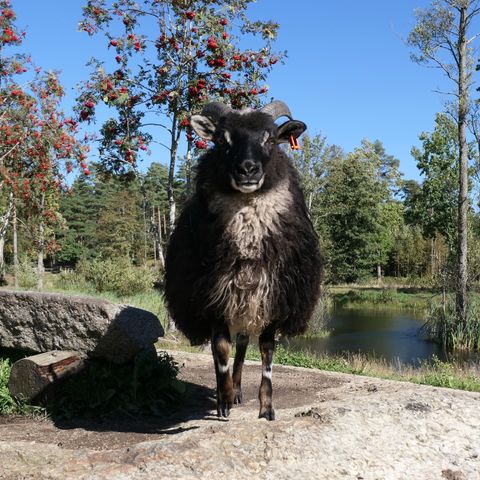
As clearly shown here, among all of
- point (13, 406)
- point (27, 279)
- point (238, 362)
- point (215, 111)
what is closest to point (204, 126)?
point (215, 111)

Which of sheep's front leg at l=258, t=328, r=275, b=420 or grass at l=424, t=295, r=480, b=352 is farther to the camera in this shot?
grass at l=424, t=295, r=480, b=352

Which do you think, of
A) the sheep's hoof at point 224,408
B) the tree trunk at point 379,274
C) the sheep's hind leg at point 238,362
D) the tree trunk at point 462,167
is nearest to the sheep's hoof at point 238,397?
the sheep's hind leg at point 238,362

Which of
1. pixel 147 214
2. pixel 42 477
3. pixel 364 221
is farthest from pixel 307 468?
pixel 364 221

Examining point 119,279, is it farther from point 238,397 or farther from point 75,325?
point 238,397

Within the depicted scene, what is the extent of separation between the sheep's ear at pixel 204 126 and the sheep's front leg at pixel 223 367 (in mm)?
1854

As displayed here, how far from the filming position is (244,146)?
496 cm

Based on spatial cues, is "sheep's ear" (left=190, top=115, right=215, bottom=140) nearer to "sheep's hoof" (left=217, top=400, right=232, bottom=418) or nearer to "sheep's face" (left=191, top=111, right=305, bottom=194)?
"sheep's face" (left=191, top=111, right=305, bottom=194)

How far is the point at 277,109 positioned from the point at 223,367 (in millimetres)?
2673

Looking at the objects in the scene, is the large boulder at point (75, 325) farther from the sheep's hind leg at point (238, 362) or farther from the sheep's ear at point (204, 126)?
the sheep's ear at point (204, 126)

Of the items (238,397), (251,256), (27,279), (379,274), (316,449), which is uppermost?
(251,256)

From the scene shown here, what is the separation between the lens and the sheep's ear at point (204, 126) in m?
5.47

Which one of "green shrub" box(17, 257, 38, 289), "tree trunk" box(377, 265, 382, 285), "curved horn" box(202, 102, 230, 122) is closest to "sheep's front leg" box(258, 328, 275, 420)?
"curved horn" box(202, 102, 230, 122)

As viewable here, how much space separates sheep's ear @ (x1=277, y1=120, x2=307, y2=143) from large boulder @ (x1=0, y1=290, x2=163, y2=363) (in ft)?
9.07

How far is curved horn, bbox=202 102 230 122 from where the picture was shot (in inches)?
224
